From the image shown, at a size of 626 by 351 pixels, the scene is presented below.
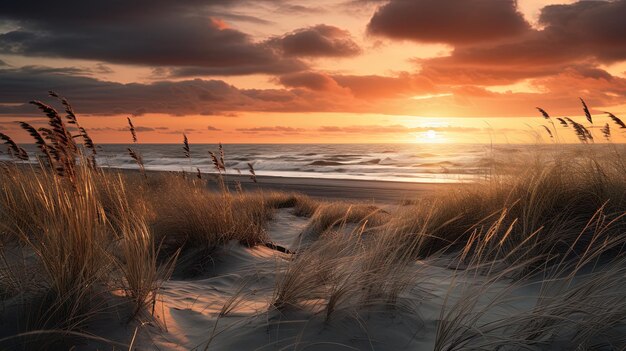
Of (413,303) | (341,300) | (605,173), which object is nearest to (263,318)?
(341,300)

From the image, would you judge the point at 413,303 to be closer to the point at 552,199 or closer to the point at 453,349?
the point at 453,349

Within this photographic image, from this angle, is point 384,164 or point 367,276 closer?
point 367,276

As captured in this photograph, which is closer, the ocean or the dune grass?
the dune grass

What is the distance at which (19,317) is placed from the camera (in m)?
2.68

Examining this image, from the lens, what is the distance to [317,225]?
7.35m

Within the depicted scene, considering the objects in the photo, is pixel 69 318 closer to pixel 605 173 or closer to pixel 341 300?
pixel 341 300

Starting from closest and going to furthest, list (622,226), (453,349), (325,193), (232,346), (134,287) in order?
(453,349) → (232,346) → (134,287) → (622,226) → (325,193)

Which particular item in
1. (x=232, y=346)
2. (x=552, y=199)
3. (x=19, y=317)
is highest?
(x=552, y=199)

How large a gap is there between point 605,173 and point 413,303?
335 centimetres

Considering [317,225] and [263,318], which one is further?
[317,225]

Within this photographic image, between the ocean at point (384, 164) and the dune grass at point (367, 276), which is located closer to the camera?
the dune grass at point (367, 276)

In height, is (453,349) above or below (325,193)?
above

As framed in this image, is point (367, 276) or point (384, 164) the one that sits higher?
point (367, 276)

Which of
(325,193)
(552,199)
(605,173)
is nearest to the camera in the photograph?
(552,199)
